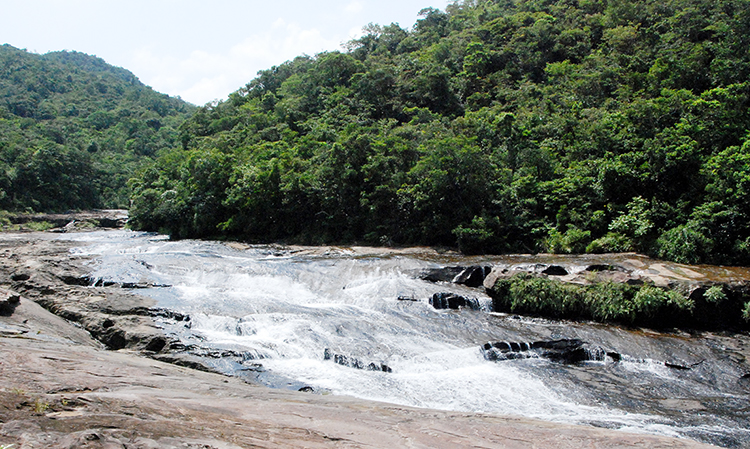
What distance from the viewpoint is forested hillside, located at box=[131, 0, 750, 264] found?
20375mm

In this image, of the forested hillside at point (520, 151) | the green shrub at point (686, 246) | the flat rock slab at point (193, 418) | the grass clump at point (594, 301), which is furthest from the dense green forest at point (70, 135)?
the green shrub at point (686, 246)

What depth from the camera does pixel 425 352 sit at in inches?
454

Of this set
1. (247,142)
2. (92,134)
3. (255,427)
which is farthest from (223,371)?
(92,134)

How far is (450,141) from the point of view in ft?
82.4

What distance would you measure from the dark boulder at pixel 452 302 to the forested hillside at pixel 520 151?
26.3 feet

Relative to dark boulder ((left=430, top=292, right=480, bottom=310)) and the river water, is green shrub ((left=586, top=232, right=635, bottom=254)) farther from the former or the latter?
dark boulder ((left=430, top=292, right=480, bottom=310))

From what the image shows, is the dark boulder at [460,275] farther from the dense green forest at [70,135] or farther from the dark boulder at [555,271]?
the dense green forest at [70,135]

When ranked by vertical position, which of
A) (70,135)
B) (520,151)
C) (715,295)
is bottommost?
(715,295)

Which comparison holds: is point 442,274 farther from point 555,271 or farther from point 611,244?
point 611,244

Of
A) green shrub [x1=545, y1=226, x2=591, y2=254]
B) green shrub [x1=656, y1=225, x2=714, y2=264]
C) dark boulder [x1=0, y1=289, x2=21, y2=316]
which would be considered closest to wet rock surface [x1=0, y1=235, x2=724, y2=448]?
dark boulder [x1=0, y1=289, x2=21, y2=316]

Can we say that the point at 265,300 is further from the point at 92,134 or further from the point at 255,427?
the point at 92,134

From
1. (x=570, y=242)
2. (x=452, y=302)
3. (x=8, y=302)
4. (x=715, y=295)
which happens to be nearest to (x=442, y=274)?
(x=452, y=302)

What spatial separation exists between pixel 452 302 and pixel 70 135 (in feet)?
248

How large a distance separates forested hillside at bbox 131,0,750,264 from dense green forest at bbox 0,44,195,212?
16071 mm
